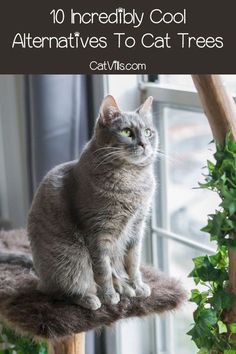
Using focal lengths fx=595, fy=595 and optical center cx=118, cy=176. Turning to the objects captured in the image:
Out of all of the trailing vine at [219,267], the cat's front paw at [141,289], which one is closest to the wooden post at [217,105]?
the trailing vine at [219,267]

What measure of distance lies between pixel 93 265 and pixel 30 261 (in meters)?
0.27

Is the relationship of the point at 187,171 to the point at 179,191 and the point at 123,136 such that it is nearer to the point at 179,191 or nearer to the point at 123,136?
the point at 179,191

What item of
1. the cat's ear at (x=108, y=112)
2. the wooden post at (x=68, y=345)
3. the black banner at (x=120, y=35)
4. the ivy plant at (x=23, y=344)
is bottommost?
the ivy plant at (x=23, y=344)

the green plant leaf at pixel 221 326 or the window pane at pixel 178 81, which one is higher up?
the window pane at pixel 178 81

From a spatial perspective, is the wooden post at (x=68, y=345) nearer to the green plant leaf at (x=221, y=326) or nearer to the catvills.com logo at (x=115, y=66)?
the green plant leaf at (x=221, y=326)

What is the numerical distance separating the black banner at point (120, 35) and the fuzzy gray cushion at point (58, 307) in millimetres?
530

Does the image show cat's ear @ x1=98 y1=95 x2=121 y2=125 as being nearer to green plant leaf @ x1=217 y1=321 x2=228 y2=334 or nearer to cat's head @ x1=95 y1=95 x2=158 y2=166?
cat's head @ x1=95 y1=95 x2=158 y2=166

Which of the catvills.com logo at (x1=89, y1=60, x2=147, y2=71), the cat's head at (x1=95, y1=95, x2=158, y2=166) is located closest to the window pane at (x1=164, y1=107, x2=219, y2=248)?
the catvills.com logo at (x1=89, y1=60, x2=147, y2=71)

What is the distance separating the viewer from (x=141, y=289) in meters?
1.40

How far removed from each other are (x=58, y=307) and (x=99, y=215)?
0.23 meters

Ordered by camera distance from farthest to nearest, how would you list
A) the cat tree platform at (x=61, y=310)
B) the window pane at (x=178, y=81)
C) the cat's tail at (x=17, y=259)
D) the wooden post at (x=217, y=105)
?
the window pane at (x=178, y=81), the cat's tail at (x=17, y=259), the cat tree platform at (x=61, y=310), the wooden post at (x=217, y=105)

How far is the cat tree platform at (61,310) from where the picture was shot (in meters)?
1.29

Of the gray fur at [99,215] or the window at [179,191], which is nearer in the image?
the gray fur at [99,215]

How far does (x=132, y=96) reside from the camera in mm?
1862
